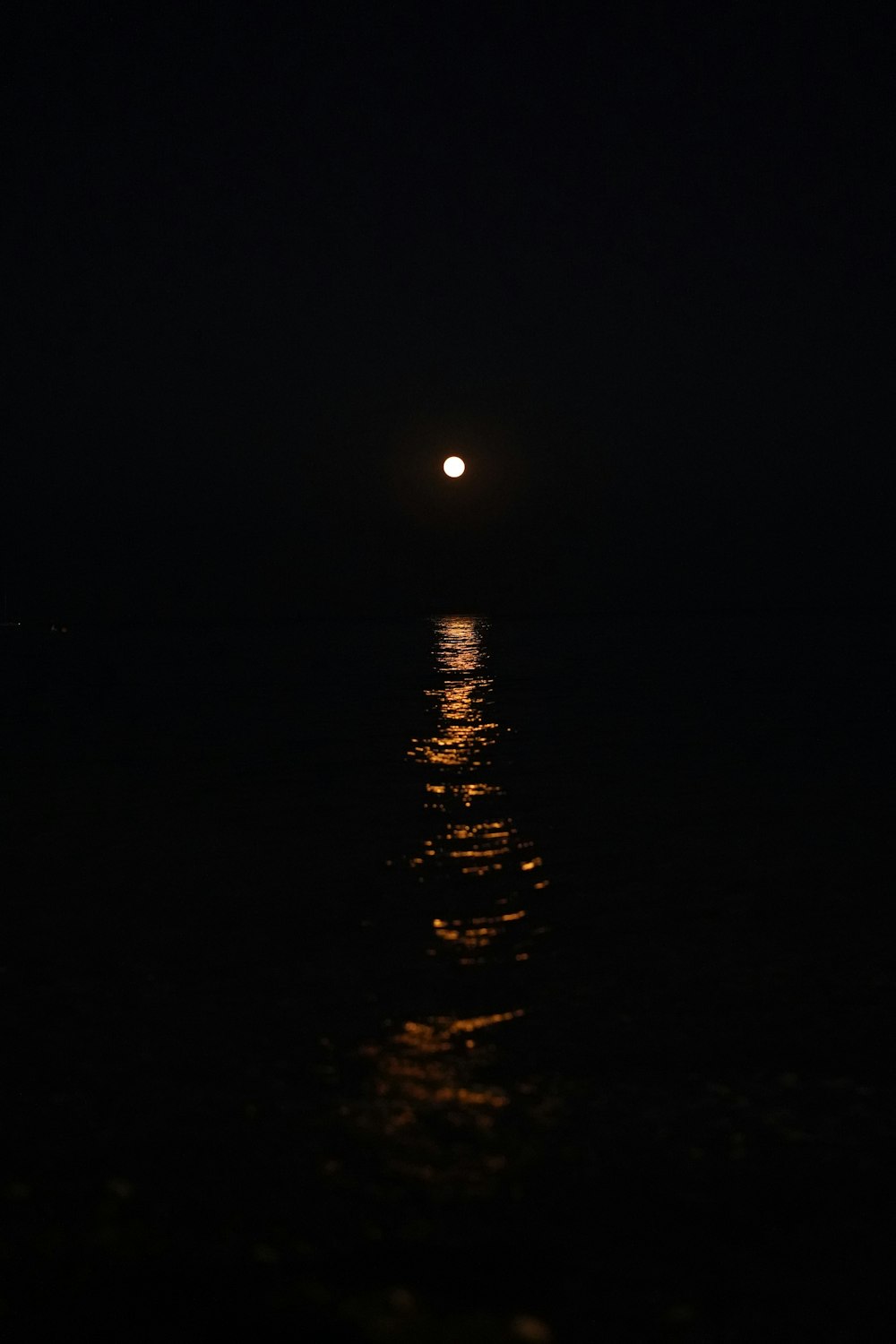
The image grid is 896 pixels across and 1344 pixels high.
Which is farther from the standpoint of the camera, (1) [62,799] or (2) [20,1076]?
(1) [62,799]

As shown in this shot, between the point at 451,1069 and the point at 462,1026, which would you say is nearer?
the point at 451,1069

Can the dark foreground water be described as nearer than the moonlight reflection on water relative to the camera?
Yes

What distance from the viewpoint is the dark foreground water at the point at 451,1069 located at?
805 cm

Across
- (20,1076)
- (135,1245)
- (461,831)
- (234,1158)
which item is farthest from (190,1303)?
(461,831)

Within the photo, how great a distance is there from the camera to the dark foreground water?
8.05 m

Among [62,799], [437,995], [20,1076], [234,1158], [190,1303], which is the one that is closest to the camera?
[190,1303]

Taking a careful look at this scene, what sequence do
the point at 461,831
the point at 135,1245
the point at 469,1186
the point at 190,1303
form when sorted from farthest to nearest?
the point at 461,831 < the point at 469,1186 < the point at 135,1245 < the point at 190,1303

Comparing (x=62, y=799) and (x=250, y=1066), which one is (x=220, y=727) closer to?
(x=62, y=799)

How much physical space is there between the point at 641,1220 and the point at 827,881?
44.5 feet

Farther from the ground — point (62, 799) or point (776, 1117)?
point (776, 1117)

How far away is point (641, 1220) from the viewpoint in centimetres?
883

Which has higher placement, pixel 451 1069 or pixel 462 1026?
pixel 451 1069

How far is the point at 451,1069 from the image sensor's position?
11836 millimetres

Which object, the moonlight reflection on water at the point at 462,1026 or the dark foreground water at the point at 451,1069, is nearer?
the dark foreground water at the point at 451,1069
